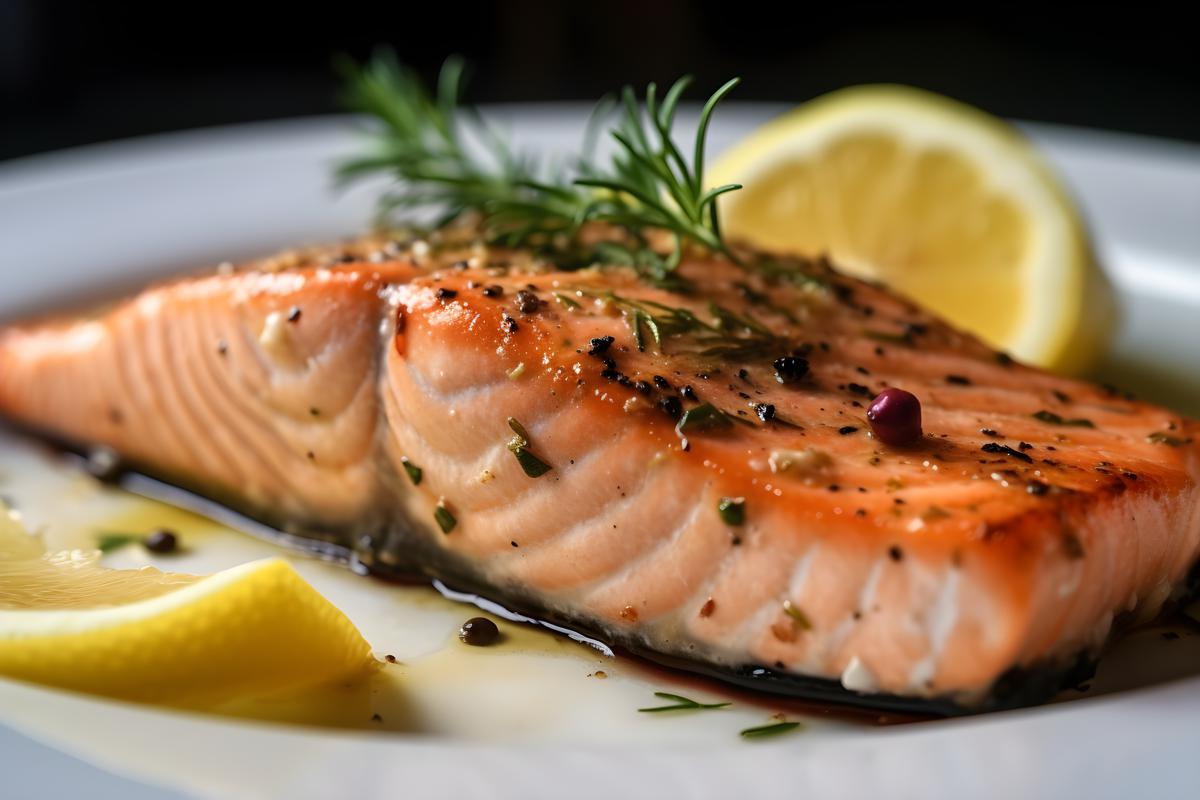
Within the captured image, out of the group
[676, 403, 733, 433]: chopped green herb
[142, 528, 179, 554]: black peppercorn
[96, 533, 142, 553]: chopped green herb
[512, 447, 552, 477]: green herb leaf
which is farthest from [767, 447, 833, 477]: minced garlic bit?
[96, 533, 142, 553]: chopped green herb

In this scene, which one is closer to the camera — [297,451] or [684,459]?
[684,459]

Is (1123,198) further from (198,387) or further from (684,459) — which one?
(198,387)

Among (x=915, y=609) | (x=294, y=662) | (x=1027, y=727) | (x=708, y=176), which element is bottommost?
(x=294, y=662)

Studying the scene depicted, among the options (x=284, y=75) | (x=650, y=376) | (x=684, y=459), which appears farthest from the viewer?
(x=284, y=75)

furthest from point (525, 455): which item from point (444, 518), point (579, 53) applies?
point (579, 53)

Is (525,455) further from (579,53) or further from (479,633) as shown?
(579,53)

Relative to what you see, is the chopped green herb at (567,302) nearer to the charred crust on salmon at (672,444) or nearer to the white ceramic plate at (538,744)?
the charred crust on salmon at (672,444)

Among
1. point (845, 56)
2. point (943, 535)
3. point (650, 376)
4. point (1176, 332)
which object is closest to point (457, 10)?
point (845, 56)
